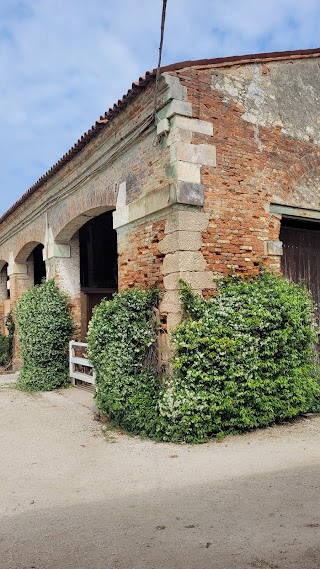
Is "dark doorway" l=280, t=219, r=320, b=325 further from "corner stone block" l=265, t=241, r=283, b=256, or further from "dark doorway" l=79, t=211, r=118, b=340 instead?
"dark doorway" l=79, t=211, r=118, b=340

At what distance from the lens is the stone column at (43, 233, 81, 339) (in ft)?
33.2

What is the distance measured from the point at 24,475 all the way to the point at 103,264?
353 inches

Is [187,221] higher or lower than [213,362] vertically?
higher

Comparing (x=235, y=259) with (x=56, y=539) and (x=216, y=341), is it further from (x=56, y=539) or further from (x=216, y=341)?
(x=56, y=539)

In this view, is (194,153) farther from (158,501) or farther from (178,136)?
(158,501)

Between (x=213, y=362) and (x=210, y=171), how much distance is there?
8.86ft

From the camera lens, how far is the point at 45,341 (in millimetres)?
9422

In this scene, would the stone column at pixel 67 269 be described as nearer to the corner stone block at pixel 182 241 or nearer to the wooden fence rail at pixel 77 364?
the wooden fence rail at pixel 77 364

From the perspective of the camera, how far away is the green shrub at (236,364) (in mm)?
5391

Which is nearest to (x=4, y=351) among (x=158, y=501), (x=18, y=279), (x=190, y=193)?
(x=18, y=279)

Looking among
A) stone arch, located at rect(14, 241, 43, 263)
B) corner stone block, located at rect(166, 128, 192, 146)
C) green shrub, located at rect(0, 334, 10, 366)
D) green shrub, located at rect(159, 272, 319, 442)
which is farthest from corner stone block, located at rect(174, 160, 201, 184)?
green shrub, located at rect(0, 334, 10, 366)

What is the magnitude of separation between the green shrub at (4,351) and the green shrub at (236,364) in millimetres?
8850

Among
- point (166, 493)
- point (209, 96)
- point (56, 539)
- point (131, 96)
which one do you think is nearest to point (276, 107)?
point (209, 96)

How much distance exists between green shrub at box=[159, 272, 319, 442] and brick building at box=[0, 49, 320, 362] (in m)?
0.52
